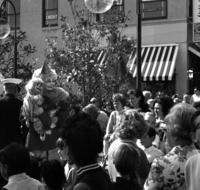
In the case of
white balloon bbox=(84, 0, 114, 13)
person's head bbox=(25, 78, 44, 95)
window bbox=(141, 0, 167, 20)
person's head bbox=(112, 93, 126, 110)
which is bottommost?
person's head bbox=(112, 93, 126, 110)

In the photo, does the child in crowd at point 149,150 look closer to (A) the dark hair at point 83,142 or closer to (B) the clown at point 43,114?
(B) the clown at point 43,114

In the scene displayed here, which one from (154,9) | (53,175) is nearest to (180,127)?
(53,175)

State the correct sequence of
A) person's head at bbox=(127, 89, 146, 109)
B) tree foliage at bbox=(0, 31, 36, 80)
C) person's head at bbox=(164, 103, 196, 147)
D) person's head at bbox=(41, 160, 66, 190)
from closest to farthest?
person's head at bbox=(164, 103, 196, 147)
person's head at bbox=(41, 160, 66, 190)
person's head at bbox=(127, 89, 146, 109)
tree foliage at bbox=(0, 31, 36, 80)

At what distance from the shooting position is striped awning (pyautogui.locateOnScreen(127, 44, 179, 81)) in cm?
1848

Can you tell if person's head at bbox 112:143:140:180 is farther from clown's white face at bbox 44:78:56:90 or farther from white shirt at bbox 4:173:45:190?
clown's white face at bbox 44:78:56:90

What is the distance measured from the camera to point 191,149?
350cm

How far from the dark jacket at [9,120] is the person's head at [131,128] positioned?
9.22ft

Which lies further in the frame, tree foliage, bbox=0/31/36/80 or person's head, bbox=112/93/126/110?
tree foliage, bbox=0/31/36/80

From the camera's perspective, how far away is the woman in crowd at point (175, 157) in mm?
3430

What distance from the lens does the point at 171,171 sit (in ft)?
11.3

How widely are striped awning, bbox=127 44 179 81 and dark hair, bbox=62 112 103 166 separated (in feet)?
49.3

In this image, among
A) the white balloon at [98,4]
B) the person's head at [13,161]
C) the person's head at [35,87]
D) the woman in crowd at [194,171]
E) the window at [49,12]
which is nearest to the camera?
the woman in crowd at [194,171]

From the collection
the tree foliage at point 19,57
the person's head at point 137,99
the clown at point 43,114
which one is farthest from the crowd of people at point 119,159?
the tree foliage at point 19,57

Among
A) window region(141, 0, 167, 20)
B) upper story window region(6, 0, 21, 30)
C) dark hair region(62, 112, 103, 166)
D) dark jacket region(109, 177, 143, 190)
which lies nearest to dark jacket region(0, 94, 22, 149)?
dark jacket region(109, 177, 143, 190)
